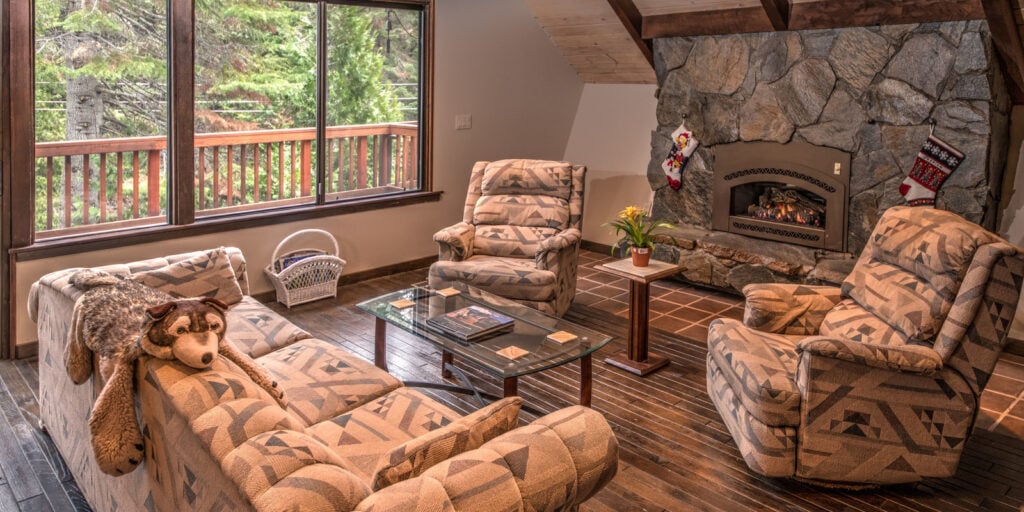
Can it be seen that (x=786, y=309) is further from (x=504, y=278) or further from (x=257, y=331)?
(x=257, y=331)

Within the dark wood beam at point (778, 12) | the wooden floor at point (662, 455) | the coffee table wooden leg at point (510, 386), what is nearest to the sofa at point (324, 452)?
the coffee table wooden leg at point (510, 386)

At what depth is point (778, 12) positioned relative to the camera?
5184 mm

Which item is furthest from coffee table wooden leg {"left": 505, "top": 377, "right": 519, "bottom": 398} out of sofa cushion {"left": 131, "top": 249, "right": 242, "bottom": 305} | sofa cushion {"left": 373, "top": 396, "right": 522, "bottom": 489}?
sofa cushion {"left": 131, "top": 249, "right": 242, "bottom": 305}

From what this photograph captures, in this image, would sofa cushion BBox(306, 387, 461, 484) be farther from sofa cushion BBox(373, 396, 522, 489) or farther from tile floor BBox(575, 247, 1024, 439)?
tile floor BBox(575, 247, 1024, 439)

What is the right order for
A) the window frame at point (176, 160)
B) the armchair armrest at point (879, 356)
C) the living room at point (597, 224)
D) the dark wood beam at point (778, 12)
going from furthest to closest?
the dark wood beam at point (778, 12) → the window frame at point (176, 160) → the living room at point (597, 224) → the armchair armrest at point (879, 356)

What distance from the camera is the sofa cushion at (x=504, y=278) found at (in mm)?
4730

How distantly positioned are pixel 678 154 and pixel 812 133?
100 cm

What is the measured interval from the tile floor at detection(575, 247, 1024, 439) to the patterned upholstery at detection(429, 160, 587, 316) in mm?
604

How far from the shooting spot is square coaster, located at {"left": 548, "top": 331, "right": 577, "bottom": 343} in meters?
3.38

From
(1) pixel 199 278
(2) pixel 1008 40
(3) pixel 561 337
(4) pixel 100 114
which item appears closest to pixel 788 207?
(2) pixel 1008 40

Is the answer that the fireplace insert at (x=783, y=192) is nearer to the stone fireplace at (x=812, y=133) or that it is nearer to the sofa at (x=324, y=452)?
the stone fireplace at (x=812, y=133)

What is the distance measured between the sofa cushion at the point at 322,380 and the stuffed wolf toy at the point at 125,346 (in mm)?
328

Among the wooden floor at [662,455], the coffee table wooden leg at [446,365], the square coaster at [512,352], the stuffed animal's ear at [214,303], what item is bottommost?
the wooden floor at [662,455]

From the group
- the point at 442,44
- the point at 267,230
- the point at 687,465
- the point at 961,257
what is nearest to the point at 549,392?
the point at 687,465
